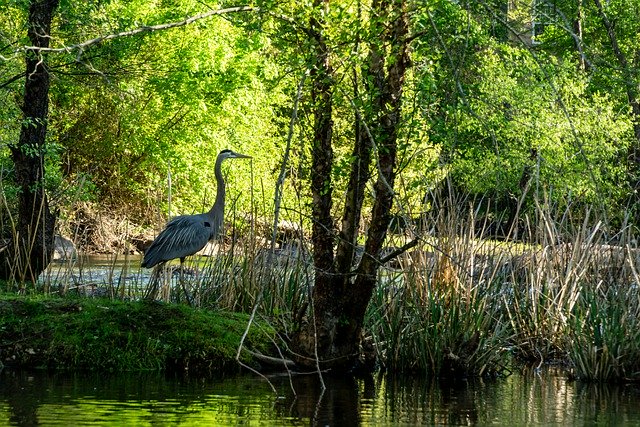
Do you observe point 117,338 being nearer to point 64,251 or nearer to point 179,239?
point 64,251

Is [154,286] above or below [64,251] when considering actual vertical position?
below

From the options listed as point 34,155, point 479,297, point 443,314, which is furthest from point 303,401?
point 34,155

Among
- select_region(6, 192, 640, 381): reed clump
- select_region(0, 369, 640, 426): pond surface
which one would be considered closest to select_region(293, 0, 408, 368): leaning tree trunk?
select_region(6, 192, 640, 381): reed clump

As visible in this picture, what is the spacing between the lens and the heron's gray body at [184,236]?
1261 cm

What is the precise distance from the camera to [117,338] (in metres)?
10.6

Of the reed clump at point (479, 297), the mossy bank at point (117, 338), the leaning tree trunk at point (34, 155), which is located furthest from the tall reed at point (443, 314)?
the leaning tree trunk at point (34, 155)

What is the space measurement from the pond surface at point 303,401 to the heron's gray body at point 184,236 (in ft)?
8.48

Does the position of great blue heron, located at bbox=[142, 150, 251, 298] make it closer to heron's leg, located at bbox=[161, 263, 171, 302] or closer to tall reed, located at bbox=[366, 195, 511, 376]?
heron's leg, located at bbox=[161, 263, 171, 302]

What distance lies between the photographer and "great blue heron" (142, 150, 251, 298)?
12.6 m

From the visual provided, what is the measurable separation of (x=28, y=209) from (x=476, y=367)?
21.8 feet

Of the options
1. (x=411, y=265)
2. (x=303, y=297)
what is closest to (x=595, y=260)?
(x=411, y=265)

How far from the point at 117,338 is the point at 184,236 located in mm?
2503

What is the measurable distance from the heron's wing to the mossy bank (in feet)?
5.40

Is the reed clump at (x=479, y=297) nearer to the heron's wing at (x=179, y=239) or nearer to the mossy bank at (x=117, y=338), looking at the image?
the heron's wing at (x=179, y=239)
